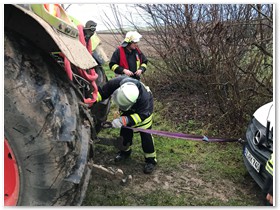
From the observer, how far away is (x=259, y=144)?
10.9 feet

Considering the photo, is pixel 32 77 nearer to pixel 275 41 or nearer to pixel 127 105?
pixel 127 105

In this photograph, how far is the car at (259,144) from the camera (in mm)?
3154

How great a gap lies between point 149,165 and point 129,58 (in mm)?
2098

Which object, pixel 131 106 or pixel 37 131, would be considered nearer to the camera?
pixel 37 131

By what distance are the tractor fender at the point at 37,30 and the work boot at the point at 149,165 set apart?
1.94 meters

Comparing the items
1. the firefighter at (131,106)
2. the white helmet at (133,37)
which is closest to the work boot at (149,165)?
the firefighter at (131,106)

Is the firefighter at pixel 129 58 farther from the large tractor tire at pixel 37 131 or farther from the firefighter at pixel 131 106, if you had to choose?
the large tractor tire at pixel 37 131

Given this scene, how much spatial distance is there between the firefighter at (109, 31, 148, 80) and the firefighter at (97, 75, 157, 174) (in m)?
1.41

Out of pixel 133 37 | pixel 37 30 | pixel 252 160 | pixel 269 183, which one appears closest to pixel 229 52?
pixel 133 37

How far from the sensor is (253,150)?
11.1ft

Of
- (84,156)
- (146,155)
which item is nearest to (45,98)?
(84,156)

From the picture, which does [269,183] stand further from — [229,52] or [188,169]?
[229,52]

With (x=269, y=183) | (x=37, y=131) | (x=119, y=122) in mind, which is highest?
(x=37, y=131)

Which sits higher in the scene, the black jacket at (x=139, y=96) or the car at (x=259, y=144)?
the black jacket at (x=139, y=96)
